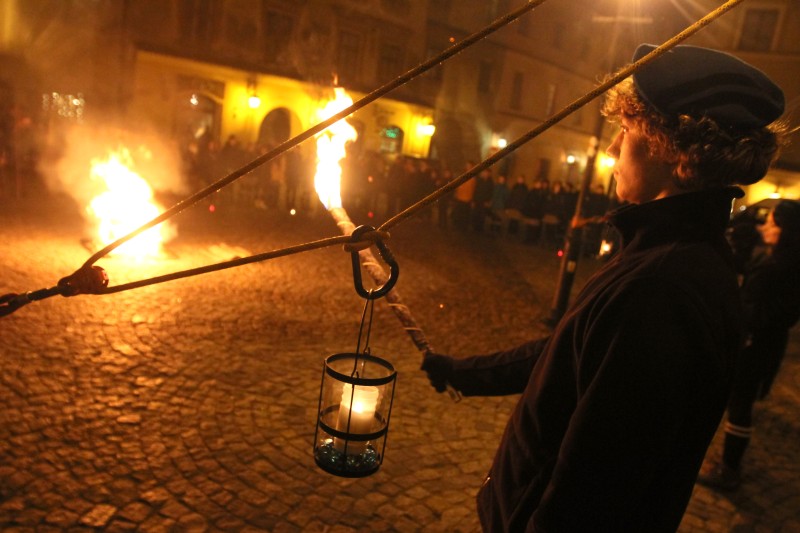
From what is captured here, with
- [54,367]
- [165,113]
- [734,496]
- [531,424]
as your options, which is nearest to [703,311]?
[531,424]

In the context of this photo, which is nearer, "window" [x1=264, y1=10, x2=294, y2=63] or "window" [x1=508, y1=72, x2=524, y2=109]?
"window" [x1=264, y1=10, x2=294, y2=63]

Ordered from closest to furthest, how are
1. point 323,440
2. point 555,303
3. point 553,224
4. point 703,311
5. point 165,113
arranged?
point 703,311
point 323,440
point 555,303
point 553,224
point 165,113

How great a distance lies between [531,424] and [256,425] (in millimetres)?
3410

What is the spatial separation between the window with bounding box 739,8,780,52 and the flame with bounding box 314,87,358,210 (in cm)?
3614

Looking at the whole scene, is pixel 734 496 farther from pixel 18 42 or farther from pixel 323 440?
pixel 18 42

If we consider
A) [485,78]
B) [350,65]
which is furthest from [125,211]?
[485,78]

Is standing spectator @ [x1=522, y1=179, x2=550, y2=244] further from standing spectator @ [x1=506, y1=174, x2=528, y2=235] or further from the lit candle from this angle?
the lit candle

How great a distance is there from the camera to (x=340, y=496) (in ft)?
12.8

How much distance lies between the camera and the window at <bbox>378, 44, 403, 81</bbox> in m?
27.8

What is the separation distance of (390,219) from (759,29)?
38.2 meters

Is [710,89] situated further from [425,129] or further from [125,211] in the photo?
[425,129]

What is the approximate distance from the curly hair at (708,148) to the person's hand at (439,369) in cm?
119

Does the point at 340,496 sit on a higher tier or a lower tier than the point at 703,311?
lower

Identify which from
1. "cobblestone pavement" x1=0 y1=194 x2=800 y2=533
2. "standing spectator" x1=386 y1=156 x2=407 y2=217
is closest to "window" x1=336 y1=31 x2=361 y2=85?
"standing spectator" x1=386 y1=156 x2=407 y2=217
